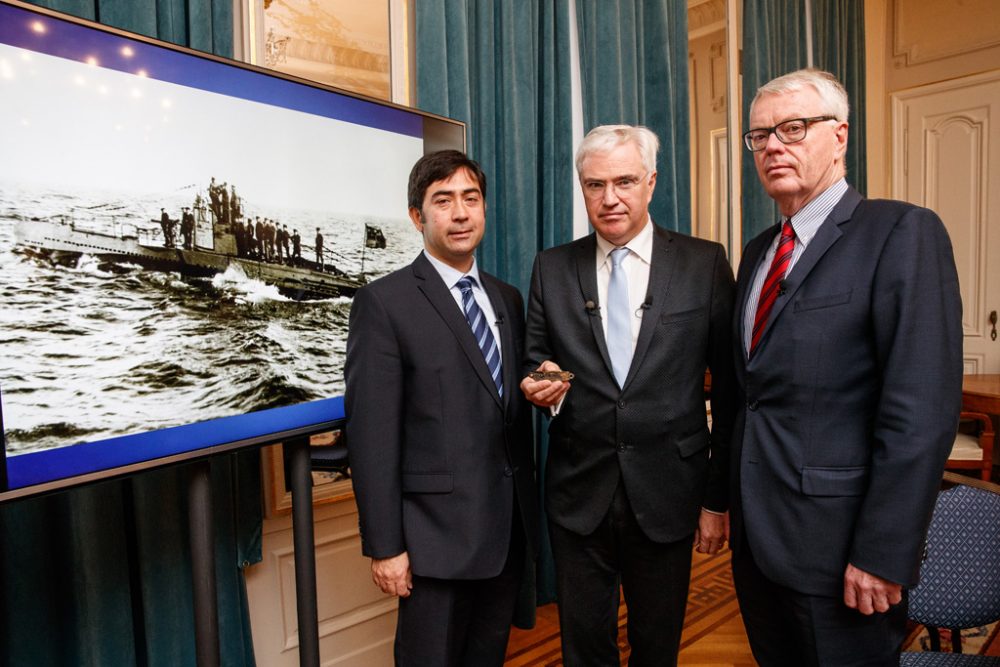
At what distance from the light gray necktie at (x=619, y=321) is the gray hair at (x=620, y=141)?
24cm

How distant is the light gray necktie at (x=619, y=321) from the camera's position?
1.65 meters

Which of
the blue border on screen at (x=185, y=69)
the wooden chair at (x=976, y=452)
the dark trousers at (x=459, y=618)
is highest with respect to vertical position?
the blue border on screen at (x=185, y=69)

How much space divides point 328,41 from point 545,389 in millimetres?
1590

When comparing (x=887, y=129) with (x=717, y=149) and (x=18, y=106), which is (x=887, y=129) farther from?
(x=18, y=106)

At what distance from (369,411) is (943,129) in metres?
5.20

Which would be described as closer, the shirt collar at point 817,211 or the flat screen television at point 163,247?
the flat screen television at point 163,247

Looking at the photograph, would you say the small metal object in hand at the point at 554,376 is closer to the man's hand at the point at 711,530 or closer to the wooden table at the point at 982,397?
the man's hand at the point at 711,530

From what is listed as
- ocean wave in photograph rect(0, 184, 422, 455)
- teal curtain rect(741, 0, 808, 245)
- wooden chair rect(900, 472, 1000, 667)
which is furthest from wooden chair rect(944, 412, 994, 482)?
ocean wave in photograph rect(0, 184, 422, 455)

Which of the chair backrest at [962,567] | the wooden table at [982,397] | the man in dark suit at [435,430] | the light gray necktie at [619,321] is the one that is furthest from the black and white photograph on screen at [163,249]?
the wooden table at [982,397]

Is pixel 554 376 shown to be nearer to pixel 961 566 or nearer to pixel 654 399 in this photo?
pixel 654 399

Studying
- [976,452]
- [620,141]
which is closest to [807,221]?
[620,141]

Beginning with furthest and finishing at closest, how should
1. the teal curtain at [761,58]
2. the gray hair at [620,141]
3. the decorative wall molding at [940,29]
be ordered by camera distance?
the decorative wall molding at [940,29]
the teal curtain at [761,58]
the gray hair at [620,141]

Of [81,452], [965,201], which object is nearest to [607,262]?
[81,452]

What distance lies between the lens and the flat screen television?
1167 millimetres
